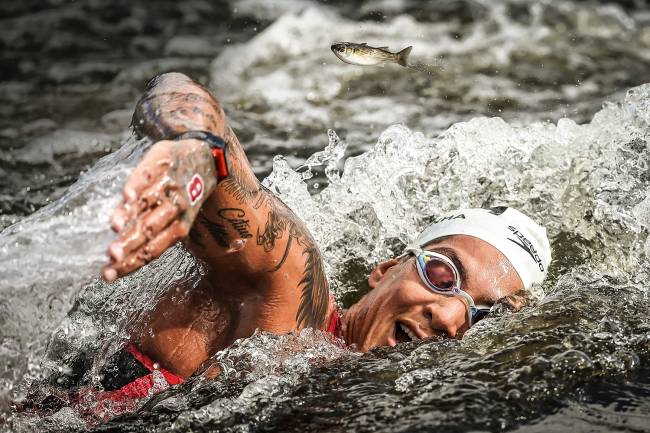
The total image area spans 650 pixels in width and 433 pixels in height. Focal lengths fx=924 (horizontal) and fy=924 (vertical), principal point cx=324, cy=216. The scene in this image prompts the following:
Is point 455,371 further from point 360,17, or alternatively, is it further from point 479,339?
point 360,17

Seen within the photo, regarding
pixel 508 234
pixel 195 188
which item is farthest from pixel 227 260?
pixel 508 234

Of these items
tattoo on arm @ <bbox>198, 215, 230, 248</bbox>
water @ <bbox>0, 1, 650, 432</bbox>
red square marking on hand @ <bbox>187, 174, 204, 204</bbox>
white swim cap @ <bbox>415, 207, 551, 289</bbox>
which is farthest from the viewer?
white swim cap @ <bbox>415, 207, 551, 289</bbox>

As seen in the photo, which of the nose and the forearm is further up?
the forearm

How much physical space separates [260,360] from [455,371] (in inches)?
34.4

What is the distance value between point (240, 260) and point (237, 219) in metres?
0.21

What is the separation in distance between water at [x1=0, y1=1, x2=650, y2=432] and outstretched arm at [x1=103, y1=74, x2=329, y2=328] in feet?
0.52

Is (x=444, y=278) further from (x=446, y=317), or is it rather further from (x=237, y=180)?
(x=237, y=180)

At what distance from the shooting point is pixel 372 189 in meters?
6.21

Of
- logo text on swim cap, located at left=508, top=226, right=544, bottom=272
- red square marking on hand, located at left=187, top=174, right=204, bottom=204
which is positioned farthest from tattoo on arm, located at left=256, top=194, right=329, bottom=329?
logo text on swim cap, located at left=508, top=226, right=544, bottom=272

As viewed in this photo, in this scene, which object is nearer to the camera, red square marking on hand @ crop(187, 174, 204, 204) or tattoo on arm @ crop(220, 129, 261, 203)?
red square marking on hand @ crop(187, 174, 204, 204)

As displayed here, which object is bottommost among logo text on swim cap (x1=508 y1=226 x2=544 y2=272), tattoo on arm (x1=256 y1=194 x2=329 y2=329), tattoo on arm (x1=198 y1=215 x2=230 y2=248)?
logo text on swim cap (x1=508 y1=226 x2=544 y2=272)

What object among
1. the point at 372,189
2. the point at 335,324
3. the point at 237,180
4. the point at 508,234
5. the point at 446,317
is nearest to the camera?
the point at 237,180

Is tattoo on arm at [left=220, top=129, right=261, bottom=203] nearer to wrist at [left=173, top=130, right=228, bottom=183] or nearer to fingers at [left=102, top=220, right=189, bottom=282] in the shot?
wrist at [left=173, top=130, right=228, bottom=183]

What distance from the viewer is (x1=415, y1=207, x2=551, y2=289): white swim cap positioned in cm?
473
